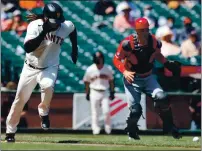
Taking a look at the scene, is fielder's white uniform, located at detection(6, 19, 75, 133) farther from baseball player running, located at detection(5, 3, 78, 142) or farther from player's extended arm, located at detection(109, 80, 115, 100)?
player's extended arm, located at detection(109, 80, 115, 100)

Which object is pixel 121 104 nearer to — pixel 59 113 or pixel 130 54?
pixel 59 113

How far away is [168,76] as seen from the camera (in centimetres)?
1582

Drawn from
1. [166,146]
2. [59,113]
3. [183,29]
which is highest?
[166,146]

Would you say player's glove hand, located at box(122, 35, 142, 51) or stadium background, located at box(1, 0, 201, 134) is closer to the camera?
player's glove hand, located at box(122, 35, 142, 51)

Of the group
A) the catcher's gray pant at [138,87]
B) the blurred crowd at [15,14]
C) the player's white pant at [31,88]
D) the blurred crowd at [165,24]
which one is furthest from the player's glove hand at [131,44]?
the blurred crowd at [15,14]

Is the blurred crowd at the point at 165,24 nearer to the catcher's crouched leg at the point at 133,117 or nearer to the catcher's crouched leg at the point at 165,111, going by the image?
the catcher's crouched leg at the point at 165,111

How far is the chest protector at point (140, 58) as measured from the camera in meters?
10.2

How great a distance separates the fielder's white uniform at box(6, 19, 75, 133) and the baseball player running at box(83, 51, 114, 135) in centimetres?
555

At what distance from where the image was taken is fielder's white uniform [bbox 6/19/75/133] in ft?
31.5

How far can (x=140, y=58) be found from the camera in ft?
33.6

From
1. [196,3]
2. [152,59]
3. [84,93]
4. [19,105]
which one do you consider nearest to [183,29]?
[196,3]

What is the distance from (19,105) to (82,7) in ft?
29.1

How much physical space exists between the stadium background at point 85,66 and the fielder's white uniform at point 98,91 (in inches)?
22.9

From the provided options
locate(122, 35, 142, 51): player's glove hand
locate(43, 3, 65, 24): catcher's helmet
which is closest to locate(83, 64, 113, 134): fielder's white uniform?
locate(122, 35, 142, 51): player's glove hand
